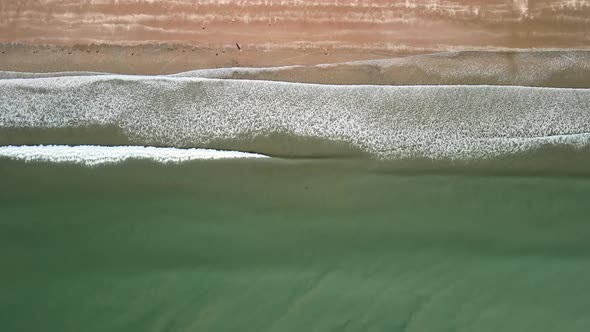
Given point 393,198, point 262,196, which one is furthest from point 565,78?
point 262,196

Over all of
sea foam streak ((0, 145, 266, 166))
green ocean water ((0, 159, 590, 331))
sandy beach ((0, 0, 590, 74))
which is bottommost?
green ocean water ((0, 159, 590, 331))

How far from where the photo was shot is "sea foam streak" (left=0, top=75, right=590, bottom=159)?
0.76 m

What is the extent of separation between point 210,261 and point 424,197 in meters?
0.30

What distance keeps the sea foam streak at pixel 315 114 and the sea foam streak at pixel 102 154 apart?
0.05 ft

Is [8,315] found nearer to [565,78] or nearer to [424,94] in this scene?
[424,94]

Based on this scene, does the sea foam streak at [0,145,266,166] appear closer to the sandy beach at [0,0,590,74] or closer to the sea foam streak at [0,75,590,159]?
the sea foam streak at [0,75,590,159]

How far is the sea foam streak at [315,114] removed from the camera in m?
0.76

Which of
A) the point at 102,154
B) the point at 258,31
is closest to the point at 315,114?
the point at 258,31

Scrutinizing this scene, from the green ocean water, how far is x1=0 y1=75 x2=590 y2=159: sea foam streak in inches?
1.8

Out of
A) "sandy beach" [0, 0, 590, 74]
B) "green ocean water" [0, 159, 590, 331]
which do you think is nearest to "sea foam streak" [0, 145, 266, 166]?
"green ocean water" [0, 159, 590, 331]

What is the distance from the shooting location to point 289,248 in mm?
712

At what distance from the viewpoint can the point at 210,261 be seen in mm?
703

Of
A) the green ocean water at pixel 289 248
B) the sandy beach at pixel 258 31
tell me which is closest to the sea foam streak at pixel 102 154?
the green ocean water at pixel 289 248

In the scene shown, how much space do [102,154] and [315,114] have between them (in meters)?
0.31
